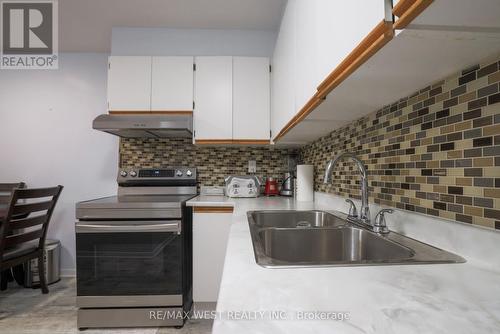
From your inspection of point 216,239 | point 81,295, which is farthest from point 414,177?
point 81,295

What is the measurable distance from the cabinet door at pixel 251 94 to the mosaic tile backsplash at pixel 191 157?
367 millimetres

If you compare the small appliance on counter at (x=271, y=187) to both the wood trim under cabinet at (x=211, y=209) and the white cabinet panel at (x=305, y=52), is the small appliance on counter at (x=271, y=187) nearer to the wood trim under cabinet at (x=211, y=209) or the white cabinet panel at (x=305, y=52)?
the wood trim under cabinet at (x=211, y=209)

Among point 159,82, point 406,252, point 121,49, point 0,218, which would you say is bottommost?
point 0,218

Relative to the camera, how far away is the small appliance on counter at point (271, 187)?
→ 2.45 metres

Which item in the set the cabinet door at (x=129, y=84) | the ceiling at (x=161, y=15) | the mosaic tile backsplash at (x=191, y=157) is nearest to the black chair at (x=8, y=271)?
the mosaic tile backsplash at (x=191, y=157)

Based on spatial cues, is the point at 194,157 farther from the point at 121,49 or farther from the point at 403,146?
the point at 403,146

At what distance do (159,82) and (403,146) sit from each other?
1988mm

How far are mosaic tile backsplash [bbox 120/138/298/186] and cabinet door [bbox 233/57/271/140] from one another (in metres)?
0.37

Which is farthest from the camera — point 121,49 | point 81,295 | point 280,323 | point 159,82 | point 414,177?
point 121,49

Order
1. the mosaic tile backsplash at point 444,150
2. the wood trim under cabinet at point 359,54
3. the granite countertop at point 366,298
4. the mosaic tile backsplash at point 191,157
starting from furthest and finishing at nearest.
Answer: the mosaic tile backsplash at point 191,157
the mosaic tile backsplash at point 444,150
the wood trim under cabinet at point 359,54
the granite countertop at point 366,298

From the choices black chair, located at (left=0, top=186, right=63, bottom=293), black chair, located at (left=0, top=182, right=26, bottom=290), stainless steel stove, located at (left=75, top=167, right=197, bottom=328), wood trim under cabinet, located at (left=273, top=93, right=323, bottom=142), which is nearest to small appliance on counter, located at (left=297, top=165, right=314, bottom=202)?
wood trim under cabinet, located at (left=273, top=93, right=323, bottom=142)

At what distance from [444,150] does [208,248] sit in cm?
159

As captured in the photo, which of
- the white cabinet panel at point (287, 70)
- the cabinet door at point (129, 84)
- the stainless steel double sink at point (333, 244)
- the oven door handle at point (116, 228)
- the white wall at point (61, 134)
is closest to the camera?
the stainless steel double sink at point (333, 244)

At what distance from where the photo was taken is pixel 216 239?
6.33 feet
